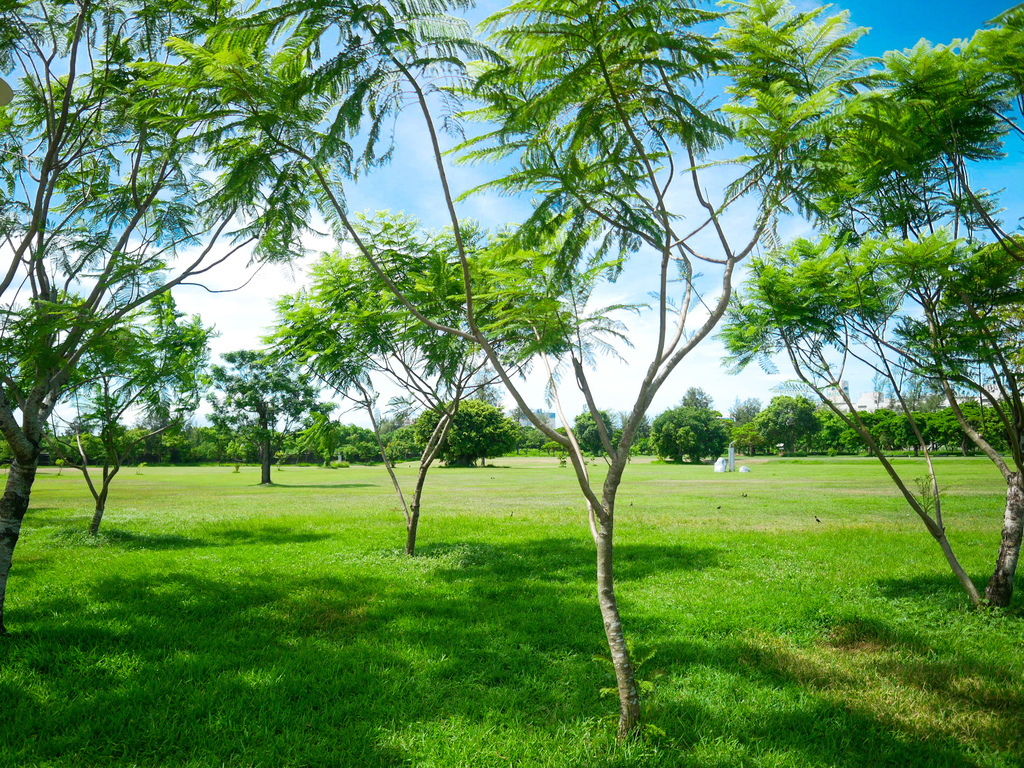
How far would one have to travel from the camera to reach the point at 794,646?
5.64m

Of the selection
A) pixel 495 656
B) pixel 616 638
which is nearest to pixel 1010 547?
pixel 616 638

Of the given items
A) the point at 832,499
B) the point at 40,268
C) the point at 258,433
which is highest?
the point at 40,268

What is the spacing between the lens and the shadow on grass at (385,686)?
12.4 ft

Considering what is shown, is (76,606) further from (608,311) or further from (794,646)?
(794,646)

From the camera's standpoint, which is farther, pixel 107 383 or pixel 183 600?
pixel 107 383

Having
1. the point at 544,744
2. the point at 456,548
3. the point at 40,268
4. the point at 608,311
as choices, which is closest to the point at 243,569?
the point at 456,548

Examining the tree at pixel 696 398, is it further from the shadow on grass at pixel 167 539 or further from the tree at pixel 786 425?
the shadow on grass at pixel 167 539

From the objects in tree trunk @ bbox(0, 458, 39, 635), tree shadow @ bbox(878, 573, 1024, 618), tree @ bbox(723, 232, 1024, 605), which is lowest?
tree shadow @ bbox(878, 573, 1024, 618)

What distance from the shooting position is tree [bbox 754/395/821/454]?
2945 inches

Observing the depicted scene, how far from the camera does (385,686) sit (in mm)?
4691

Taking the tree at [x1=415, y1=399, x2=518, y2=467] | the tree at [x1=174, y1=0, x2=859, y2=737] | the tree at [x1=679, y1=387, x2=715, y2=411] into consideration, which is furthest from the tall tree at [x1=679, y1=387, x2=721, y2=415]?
the tree at [x1=174, y1=0, x2=859, y2=737]

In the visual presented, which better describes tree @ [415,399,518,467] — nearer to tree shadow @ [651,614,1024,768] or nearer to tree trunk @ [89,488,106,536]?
tree trunk @ [89,488,106,536]

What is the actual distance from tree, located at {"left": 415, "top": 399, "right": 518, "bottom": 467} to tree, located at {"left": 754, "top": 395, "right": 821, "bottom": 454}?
37.8 meters

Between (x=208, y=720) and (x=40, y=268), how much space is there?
5351mm
